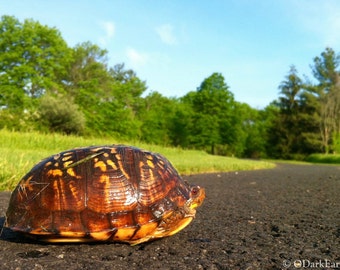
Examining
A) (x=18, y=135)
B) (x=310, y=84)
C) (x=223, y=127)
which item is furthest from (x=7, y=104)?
(x=310, y=84)

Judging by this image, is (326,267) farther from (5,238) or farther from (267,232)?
(5,238)

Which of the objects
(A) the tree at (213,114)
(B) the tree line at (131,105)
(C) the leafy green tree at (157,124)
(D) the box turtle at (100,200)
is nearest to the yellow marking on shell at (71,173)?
(D) the box turtle at (100,200)

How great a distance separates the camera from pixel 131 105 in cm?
4603

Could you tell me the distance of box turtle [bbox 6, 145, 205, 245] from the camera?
2256mm

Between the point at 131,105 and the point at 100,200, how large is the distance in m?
44.1

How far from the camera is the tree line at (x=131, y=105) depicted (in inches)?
1268

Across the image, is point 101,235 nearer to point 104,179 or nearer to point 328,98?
point 104,179

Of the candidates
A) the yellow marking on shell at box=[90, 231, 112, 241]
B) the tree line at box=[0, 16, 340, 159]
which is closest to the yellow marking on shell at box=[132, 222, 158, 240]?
the yellow marking on shell at box=[90, 231, 112, 241]

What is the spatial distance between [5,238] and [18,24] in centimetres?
3623

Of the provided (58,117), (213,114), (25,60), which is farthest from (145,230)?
(213,114)

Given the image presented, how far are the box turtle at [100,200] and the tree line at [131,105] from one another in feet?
67.7

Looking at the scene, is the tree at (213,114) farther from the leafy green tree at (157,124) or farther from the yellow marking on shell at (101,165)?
the yellow marking on shell at (101,165)

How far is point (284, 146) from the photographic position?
52438 millimetres

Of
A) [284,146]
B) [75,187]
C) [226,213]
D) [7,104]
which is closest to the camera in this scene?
[75,187]
